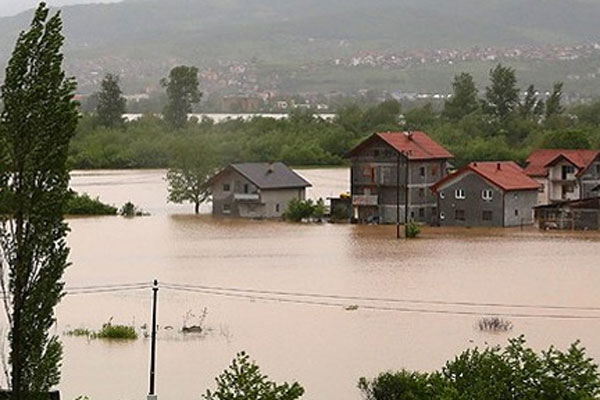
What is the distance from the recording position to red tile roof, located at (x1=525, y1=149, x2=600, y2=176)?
82.1 feet

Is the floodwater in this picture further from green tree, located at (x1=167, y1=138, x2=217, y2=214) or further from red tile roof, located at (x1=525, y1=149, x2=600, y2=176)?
red tile roof, located at (x1=525, y1=149, x2=600, y2=176)

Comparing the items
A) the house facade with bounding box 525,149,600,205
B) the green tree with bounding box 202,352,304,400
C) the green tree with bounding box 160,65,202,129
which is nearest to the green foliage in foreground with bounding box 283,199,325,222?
the house facade with bounding box 525,149,600,205

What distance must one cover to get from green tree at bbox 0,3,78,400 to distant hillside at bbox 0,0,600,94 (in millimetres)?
74774

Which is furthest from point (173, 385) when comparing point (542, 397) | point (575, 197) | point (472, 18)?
point (472, 18)

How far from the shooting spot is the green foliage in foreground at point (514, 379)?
8.04 m

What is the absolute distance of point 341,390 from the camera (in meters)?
10.7

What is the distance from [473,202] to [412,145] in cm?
160

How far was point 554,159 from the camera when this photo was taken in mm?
25219

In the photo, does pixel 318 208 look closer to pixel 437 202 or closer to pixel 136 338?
pixel 437 202

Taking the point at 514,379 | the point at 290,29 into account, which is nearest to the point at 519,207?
the point at 514,379

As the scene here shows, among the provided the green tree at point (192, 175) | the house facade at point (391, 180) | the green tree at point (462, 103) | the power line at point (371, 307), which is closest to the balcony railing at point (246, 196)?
the green tree at point (192, 175)

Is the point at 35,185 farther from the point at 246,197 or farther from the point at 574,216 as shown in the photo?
the point at 246,197

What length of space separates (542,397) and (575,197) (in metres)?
17.1

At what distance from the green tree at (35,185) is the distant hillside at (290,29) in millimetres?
74774
